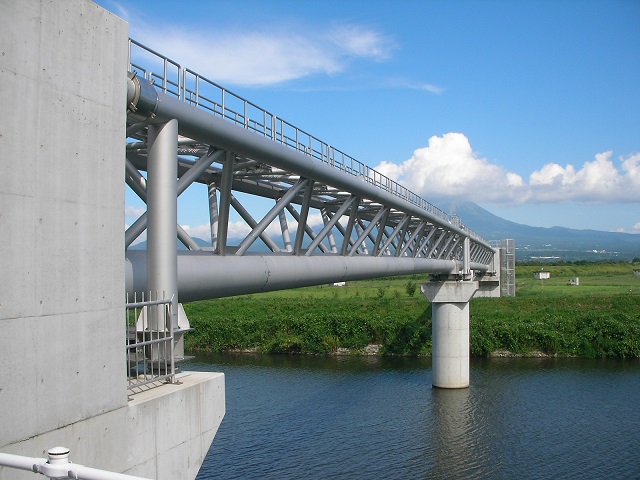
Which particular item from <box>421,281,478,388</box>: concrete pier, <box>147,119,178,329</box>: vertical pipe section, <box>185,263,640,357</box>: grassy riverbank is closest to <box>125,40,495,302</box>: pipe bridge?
<box>147,119,178,329</box>: vertical pipe section

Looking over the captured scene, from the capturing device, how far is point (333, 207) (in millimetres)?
24719

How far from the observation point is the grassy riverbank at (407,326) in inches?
1992

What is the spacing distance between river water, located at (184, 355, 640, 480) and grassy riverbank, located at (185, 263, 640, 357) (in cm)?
490

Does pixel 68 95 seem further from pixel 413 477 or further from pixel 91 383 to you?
pixel 413 477

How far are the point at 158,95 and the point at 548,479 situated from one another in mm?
19913

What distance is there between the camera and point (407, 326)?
174 ft

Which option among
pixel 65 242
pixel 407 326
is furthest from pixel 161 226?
pixel 407 326

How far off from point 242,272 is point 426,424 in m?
20.1

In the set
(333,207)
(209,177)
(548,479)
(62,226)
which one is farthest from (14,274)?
(548,479)

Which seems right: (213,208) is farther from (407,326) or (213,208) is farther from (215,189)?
(407,326)

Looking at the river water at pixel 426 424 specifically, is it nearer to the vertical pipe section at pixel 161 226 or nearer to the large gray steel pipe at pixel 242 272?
the large gray steel pipe at pixel 242 272

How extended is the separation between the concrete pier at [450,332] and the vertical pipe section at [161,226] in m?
31.6

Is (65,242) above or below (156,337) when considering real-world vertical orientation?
above

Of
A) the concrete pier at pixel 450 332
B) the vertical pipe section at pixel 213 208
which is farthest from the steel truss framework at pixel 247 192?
the concrete pier at pixel 450 332
